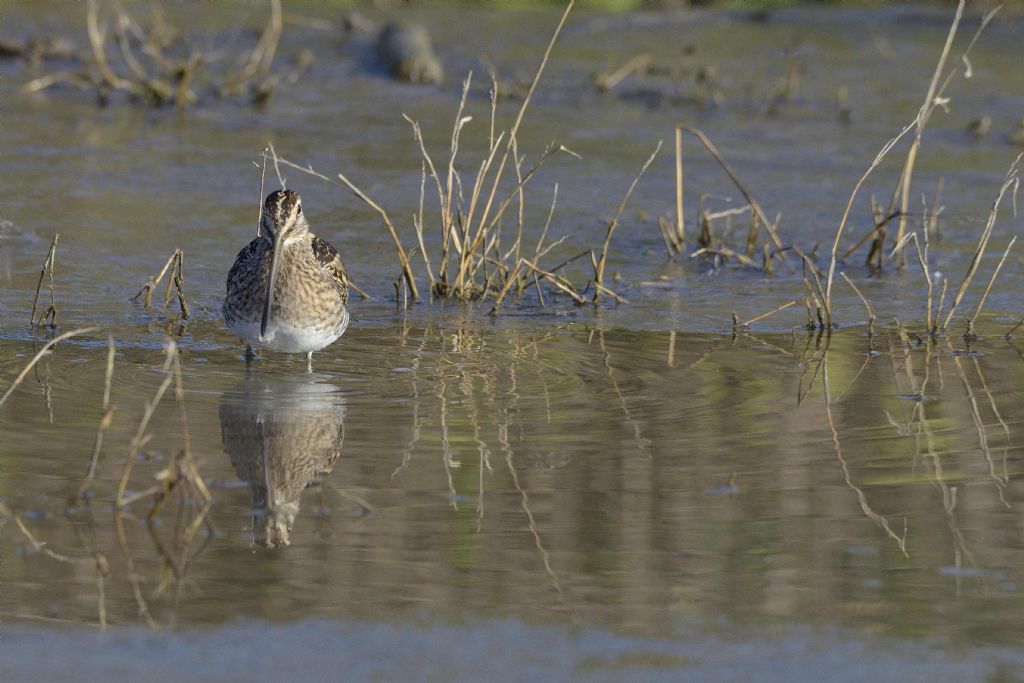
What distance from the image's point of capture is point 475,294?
337 inches

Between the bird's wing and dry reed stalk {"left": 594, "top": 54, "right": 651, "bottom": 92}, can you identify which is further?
dry reed stalk {"left": 594, "top": 54, "right": 651, "bottom": 92}

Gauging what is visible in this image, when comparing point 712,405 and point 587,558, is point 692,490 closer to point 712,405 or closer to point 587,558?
point 587,558

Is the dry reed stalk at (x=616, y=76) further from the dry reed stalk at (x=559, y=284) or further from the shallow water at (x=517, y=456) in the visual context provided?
the dry reed stalk at (x=559, y=284)

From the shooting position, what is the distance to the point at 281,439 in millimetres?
5988

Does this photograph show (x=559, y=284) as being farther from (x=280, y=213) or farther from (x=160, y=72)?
(x=160, y=72)

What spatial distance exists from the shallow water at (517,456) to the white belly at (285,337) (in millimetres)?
148

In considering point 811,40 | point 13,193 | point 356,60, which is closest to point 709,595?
point 13,193

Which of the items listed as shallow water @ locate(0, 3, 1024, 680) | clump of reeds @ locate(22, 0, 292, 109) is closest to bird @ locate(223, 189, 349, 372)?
shallow water @ locate(0, 3, 1024, 680)

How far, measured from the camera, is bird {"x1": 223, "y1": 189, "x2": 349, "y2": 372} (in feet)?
22.9

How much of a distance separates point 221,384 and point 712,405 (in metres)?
2.04

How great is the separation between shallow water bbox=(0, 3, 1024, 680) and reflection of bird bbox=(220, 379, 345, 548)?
2 cm

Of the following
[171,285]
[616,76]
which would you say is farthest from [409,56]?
[171,285]

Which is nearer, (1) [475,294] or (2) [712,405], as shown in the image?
(2) [712,405]

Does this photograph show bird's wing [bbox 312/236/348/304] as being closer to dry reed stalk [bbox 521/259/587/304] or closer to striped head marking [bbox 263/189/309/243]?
striped head marking [bbox 263/189/309/243]
